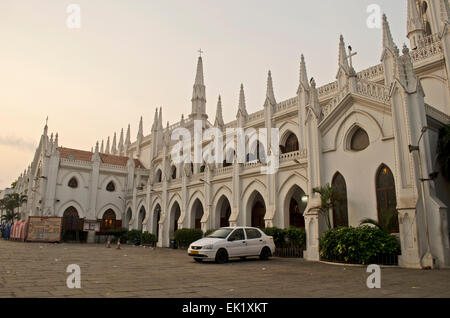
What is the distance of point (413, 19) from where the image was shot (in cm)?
2573

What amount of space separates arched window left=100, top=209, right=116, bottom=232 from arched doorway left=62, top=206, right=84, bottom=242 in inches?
102

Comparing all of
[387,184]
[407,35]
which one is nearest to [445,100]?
[387,184]

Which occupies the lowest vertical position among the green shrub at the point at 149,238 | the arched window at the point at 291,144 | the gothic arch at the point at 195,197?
the green shrub at the point at 149,238

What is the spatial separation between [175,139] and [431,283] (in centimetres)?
3845

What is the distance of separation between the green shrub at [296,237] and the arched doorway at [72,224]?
27.9 m

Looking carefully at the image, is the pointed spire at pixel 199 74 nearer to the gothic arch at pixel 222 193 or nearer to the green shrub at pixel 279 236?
the gothic arch at pixel 222 193

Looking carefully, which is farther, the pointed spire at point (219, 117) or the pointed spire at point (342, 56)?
the pointed spire at point (219, 117)

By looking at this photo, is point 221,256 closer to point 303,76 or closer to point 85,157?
point 303,76

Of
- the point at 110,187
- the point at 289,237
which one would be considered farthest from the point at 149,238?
the point at 289,237

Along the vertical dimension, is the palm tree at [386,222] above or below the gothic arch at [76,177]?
below

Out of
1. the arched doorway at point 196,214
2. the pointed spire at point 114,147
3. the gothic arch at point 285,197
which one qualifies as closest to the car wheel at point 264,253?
the gothic arch at point 285,197

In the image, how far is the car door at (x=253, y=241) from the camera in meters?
15.6
